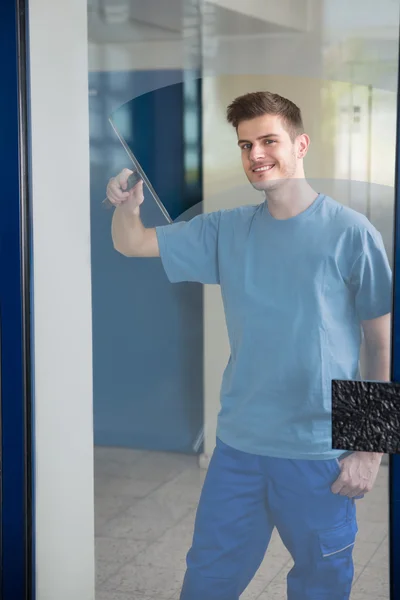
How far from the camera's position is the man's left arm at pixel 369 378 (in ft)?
6.79

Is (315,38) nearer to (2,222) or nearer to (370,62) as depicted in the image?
(370,62)

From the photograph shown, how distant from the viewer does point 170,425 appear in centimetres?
230

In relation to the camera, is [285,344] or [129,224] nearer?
[285,344]

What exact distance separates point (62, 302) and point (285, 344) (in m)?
0.67

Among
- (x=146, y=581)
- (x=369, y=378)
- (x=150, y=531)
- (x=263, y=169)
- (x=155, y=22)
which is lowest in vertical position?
(x=146, y=581)

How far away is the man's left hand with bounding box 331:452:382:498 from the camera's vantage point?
209cm

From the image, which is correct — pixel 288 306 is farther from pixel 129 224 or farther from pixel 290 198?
pixel 129 224

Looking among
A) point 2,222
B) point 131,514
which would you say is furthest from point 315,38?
point 131,514

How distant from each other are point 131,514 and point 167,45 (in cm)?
126

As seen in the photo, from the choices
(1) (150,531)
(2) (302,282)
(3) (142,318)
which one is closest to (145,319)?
(3) (142,318)

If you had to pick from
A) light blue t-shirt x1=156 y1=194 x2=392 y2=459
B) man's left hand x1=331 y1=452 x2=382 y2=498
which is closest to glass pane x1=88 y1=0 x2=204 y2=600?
light blue t-shirt x1=156 y1=194 x2=392 y2=459

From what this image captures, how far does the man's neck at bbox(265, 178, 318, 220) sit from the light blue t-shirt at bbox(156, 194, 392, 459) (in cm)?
2

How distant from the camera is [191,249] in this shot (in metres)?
2.24

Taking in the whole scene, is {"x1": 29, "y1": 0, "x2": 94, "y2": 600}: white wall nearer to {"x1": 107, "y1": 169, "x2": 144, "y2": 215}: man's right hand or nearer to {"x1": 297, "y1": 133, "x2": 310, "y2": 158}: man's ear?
{"x1": 107, "y1": 169, "x2": 144, "y2": 215}: man's right hand
